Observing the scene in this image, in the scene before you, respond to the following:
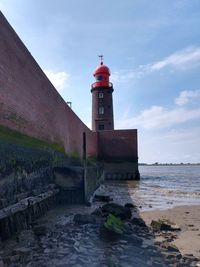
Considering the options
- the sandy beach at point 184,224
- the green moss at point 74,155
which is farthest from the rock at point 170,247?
the green moss at point 74,155

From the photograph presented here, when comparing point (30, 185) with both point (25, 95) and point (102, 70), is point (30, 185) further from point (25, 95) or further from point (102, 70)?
point (102, 70)

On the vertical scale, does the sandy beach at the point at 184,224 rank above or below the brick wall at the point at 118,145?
below

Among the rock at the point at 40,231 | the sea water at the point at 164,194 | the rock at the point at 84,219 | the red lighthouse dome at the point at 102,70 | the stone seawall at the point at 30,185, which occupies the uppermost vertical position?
the red lighthouse dome at the point at 102,70

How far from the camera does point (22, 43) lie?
9898 millimetres

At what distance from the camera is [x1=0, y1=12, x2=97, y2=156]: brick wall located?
324 inches

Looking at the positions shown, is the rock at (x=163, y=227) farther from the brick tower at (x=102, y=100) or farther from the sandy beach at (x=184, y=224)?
the brick tower at (x=102, y=100)

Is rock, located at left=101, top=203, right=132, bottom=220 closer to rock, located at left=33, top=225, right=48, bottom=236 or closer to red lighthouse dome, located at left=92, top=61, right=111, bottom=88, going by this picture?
rock, located at left=33, top=225, right=48, bottom=236

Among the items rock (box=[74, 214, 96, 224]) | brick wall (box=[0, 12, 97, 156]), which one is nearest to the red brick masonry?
brick wall (box=[0, 12, 97, 156])

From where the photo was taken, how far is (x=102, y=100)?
36000 millimetres

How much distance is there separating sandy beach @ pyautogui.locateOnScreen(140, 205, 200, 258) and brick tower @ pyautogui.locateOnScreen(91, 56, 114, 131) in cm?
2485

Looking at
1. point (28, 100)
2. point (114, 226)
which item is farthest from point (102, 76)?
point (114, 226)

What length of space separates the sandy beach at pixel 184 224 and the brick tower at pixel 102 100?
2485 cm

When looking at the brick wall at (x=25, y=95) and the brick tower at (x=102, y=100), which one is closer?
the brick wall at (x=25, y=95)

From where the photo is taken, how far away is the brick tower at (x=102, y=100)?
1412 inches
